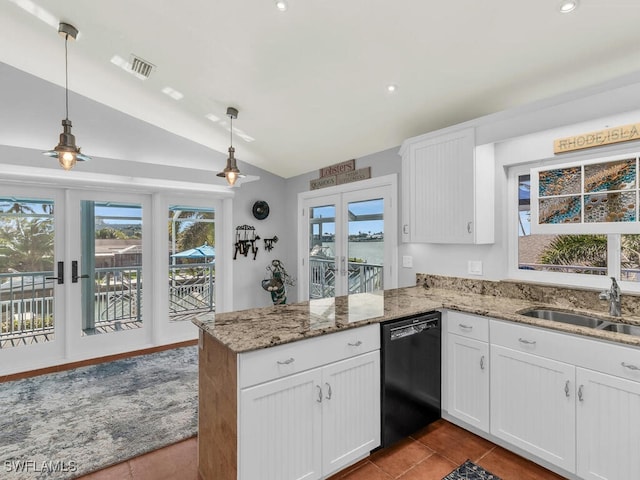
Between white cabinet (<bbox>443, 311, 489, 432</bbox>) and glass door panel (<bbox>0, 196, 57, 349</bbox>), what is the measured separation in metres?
3.99

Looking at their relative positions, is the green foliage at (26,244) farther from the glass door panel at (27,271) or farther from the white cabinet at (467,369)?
the white cabinet at (467,369)

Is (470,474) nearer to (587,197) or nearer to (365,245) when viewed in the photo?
(587,197)

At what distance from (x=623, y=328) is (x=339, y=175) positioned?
9.92ft

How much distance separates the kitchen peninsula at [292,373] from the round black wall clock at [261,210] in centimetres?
273

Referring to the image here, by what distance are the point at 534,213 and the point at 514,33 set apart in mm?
1218

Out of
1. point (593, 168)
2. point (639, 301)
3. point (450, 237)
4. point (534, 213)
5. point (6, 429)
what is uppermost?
point (593, 168)

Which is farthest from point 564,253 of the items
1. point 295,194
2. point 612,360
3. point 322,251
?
point 295,194

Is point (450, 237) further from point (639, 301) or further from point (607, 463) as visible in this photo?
point (607, 463)

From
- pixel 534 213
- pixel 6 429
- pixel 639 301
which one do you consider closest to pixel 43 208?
pixel 6 429

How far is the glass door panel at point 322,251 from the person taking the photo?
4375 mm

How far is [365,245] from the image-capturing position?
390 centimetres

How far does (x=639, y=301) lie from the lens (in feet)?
6.72

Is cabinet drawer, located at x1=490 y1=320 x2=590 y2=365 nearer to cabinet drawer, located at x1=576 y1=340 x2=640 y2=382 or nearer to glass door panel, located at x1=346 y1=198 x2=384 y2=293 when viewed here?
cabinet drawer, located at x1=576 y1=340 x2=640 y2=382

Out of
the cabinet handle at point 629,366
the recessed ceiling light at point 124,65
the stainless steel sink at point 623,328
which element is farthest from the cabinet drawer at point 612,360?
the recessed ceiling light at point 124,65
